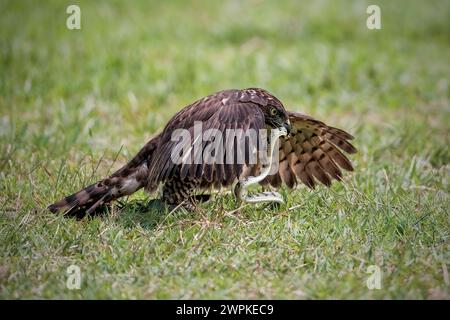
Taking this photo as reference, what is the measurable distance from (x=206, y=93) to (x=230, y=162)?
163 inches

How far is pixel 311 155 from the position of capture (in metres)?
6.04

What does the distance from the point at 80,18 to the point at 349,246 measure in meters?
7.09

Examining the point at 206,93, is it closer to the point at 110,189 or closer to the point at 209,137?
the point at 110,189

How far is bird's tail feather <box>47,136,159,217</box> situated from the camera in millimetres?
5480

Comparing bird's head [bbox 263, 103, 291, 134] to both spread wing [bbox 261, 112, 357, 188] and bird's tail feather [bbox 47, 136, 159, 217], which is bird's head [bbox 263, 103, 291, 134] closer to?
spread wing [bbox 261, 112, 357, 188]

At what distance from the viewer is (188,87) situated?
916 centimetres

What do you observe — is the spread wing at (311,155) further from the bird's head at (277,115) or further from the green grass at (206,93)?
the bird's head at (277,115)

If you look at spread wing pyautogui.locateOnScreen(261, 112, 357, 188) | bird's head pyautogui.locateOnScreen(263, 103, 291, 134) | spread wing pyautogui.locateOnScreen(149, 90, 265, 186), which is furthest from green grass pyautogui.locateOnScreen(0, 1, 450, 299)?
bird's head pyautogui.locateOnScreen(263, 103, 291, 134)

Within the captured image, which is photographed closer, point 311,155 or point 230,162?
point 230,162

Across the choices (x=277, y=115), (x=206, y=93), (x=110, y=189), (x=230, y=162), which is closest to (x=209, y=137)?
(x=230, y=162)

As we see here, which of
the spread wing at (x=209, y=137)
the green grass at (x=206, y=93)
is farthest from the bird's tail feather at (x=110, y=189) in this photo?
the spread wing at (x=209, y=137)

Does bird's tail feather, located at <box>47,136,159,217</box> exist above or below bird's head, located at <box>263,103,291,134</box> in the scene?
below
